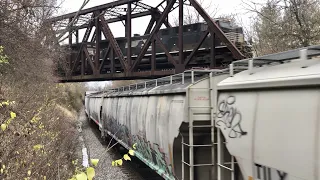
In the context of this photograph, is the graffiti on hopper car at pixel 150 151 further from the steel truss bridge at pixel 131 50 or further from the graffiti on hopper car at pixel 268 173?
the steel truss bridge at pixel 131 50

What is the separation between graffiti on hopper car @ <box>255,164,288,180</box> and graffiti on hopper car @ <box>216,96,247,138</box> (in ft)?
1.79

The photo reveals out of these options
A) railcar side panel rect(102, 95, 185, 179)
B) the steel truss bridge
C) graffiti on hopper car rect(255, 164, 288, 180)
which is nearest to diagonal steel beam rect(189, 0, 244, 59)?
the steel truss bridge

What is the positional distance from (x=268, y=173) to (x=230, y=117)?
1.23 m

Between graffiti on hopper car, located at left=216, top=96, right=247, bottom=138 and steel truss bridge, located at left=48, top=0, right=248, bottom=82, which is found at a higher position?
steel truss bridge, located at left=48, top=0, right=248, bottom=82

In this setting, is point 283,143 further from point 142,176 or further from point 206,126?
point 142,176

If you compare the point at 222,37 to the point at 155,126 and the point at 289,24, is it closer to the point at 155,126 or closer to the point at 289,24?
the point at 289,24

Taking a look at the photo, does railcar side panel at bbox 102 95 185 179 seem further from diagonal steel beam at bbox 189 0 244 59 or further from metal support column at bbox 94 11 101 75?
metal support column at bbox 94 11 101 75

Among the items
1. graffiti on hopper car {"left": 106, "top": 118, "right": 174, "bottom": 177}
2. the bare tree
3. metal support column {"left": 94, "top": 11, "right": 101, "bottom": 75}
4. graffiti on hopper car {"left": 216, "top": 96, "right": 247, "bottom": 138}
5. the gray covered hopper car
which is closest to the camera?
graffiti on hopper car {"left": 216, "top": 96, "right": 247, "bottom": 138}

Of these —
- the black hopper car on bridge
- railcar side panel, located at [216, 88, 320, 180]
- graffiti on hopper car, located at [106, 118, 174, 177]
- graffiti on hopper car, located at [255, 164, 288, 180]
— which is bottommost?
graffiti on hopper car, located at [106, 118, 174, 177]

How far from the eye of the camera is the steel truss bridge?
2219cm

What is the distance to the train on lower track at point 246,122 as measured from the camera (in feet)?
11.0

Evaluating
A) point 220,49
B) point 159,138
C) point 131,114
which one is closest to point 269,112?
point 159,138

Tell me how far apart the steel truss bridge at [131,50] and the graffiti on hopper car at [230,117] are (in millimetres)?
14317

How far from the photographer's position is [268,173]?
12.8ft
